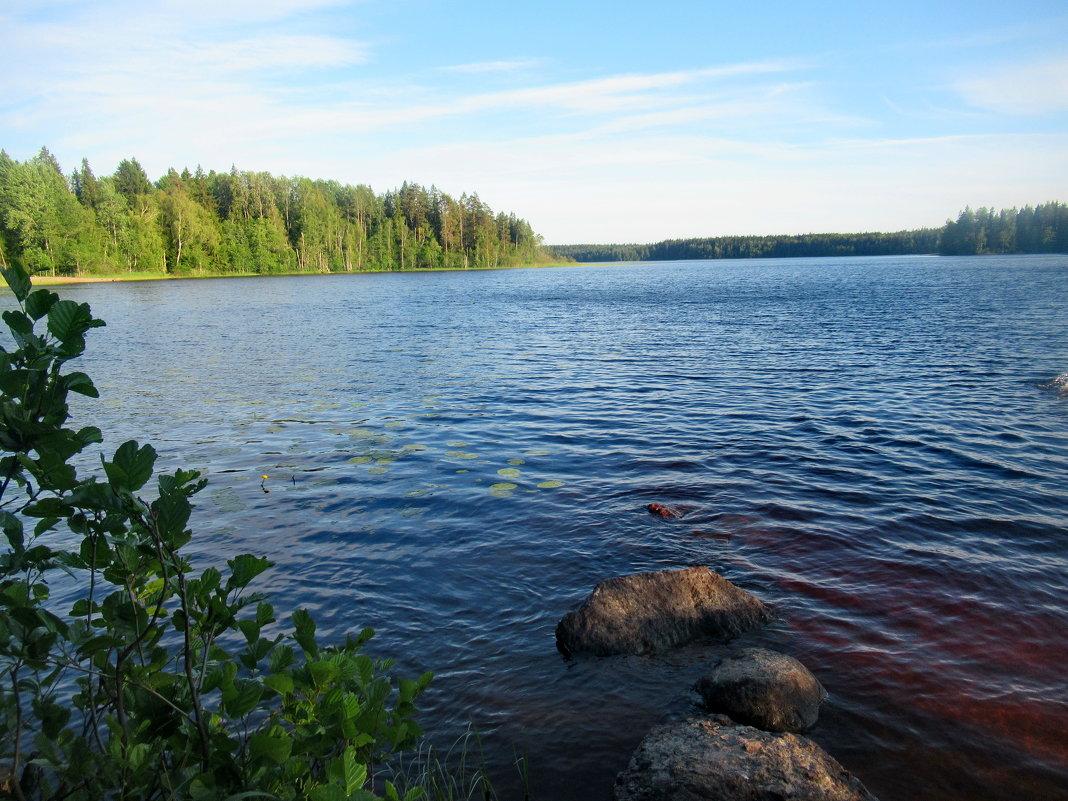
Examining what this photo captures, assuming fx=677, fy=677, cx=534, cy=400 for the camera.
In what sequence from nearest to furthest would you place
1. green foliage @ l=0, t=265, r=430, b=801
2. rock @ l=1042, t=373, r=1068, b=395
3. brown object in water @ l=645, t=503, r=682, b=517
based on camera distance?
green foliage @ l=0, t=265, r=430, b=801
brown object in water @ l=645, t=503, r=682, b=517
rock @ l=1042, t=373, r=1068, b=395

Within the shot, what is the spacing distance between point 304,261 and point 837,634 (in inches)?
5050

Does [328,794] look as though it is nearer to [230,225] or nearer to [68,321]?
[68,321]

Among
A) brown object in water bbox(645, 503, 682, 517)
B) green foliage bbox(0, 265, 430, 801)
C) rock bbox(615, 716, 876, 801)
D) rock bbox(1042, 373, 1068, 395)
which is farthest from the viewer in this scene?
rock bbox(1042, 373, 1068, 395)

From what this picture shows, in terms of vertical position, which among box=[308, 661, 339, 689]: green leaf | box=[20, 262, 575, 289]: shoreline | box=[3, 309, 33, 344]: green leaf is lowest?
box=[308, 661, 339, 689]: green leaf

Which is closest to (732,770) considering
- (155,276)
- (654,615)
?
(654,615)

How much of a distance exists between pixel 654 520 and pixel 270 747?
8.37 m

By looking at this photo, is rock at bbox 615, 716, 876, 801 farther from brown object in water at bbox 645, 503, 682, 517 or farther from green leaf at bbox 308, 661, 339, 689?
brown object in water at bbox 645, 503, 682, 517

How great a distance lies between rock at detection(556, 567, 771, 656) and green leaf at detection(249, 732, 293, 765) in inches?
184

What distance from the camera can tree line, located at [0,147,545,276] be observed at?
82625 mm

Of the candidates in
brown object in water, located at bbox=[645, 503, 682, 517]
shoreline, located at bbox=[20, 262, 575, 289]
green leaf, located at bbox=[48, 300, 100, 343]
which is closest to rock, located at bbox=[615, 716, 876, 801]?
green leaf, located at bbox=[48, 300, 100, 343]

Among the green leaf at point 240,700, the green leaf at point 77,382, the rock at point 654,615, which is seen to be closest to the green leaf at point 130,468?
the green leaf at point 77,382

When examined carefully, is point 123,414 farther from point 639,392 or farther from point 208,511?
point 639,392

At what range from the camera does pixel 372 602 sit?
7914mm

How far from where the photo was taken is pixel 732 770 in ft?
14.2
